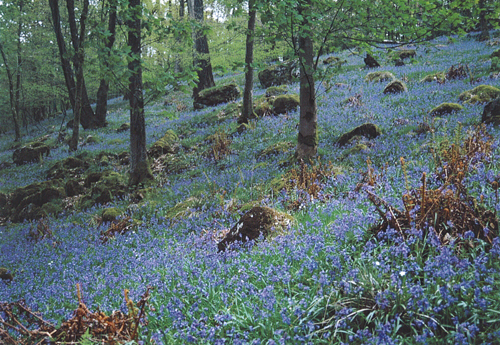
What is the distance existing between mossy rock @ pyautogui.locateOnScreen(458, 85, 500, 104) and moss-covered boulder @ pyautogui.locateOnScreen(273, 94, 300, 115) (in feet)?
21.3

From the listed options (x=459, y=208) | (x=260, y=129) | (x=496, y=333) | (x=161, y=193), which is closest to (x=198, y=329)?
(x=496, y=333)

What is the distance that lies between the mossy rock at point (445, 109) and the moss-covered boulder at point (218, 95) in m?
13.1

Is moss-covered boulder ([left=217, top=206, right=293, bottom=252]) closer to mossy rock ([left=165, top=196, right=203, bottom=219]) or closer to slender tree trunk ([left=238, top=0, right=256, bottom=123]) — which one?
mossy rock ([left=165, top=196, right=203, bottom=219])

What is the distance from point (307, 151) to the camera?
7.86m

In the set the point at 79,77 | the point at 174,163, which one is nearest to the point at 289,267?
the point at 174,163

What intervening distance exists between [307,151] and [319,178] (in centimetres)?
152

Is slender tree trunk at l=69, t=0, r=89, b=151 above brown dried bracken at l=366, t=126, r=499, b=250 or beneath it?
above

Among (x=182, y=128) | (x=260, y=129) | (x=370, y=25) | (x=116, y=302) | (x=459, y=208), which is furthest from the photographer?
(x=182, y=128)

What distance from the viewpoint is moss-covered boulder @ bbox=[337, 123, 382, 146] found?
8906 mm

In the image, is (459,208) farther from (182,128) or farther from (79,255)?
(182,128)

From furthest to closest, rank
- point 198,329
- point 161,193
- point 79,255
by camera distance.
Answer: point 161,193 < point 79,255 < point 198,329

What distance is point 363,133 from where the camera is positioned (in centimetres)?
898

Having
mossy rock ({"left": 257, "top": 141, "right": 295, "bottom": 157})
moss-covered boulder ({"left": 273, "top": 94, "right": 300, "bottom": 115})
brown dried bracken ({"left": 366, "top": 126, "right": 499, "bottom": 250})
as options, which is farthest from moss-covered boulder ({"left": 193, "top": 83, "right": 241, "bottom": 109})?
brown dried bracken ({"left": 366, "top": 126, "right": 499, "bottom": 250})

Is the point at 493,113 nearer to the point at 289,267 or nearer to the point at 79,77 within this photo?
the point at 289,267
